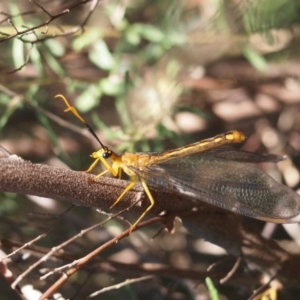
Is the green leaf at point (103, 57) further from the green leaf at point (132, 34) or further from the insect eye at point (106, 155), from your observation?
the insect eye at point (106, 155)

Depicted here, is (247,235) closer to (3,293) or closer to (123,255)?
(123,255)

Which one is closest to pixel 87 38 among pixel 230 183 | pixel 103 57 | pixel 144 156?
pixel 103 57

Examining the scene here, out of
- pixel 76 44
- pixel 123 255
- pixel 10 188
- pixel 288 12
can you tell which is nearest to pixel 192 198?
pixel 10 188

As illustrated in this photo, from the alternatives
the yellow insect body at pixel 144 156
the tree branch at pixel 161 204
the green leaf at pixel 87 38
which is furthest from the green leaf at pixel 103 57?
the tree branch at pixel 161 204

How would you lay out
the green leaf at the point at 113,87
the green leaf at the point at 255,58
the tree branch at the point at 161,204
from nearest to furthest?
1. the tree branch at the point at 161,204
2. the green leaf at the point at 113,87
3. the green leaf at the point at 255,58

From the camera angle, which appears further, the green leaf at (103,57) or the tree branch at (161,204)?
the green leaf at (103,57)

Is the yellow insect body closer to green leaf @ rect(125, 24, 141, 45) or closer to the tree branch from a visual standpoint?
the tree branch

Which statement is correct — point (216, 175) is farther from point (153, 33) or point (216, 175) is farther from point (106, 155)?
point (153, 33)

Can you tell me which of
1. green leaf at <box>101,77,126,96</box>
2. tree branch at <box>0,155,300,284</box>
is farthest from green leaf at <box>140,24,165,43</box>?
tree branch at <box>0,155,300,284</box>
